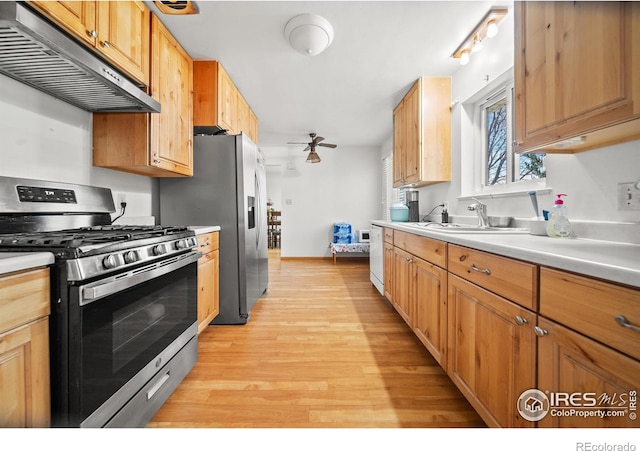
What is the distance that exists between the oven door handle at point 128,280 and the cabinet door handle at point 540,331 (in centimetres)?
148

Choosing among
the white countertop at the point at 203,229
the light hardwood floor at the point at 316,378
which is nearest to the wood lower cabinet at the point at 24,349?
the light hardwood floor at the point at 316,378

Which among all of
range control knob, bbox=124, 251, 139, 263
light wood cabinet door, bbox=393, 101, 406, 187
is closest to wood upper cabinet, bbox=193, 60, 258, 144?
range control knob, bbox=124, 251, 139, 263

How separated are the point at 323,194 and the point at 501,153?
12.8 ft

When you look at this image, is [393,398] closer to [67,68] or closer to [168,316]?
[168,316]

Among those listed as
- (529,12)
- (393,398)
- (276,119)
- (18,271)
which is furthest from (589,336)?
(276,119)

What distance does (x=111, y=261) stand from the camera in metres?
1.00

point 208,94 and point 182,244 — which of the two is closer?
point 182,244

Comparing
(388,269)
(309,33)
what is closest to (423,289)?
(388,269)

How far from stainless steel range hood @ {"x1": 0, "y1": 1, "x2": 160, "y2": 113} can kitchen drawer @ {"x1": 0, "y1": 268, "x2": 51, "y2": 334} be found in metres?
0.89

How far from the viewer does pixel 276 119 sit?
415 centimetres

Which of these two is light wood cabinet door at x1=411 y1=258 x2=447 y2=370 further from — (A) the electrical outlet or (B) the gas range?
(B) the gas range

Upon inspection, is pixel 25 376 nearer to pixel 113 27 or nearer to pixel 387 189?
pixel 113 27

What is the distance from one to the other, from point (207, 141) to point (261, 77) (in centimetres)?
99

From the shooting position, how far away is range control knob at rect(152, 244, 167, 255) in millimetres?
1281
